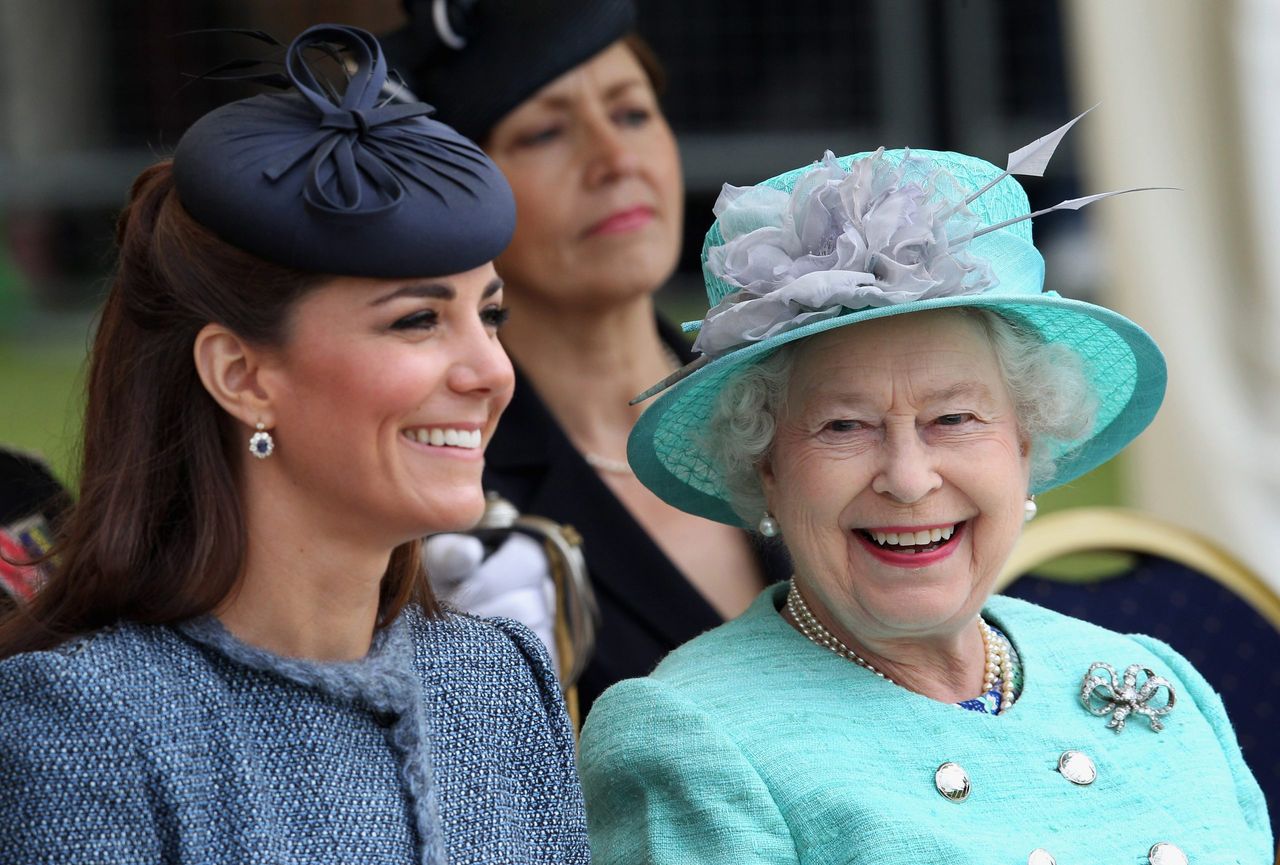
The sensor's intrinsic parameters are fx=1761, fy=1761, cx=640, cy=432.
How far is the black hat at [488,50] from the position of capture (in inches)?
126

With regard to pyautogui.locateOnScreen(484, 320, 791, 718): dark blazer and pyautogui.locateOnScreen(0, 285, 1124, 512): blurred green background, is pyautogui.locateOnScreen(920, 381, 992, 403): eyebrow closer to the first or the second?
pyautogui.locateOnScreen(484, 320, 791, 718): dark blazer

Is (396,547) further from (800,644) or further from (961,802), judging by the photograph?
(961,802)

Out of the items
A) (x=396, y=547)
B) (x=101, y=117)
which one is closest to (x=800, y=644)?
(x=396, y=547)

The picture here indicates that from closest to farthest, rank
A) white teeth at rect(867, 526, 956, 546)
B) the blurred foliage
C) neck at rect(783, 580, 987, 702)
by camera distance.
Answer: white teeth at rect(867, 526, 956, 546), neck at rect(783, 580, 987, 702), the blurred foliage

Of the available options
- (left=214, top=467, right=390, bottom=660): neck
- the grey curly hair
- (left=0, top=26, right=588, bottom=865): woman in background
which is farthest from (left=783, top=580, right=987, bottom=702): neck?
(left=214, top=467, right=390, bottom=660): neck

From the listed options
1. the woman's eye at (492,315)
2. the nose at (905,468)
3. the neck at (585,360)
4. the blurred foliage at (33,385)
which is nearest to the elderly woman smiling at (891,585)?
the nose at (905,468)

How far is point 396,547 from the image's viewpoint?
2.07m

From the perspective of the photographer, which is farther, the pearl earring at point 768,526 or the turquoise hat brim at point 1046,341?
the pearl earring at point 768,526

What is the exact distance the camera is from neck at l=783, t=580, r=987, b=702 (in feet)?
7.47

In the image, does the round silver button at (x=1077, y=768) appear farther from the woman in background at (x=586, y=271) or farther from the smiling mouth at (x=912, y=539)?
the woman in background at (x=586, y=271)

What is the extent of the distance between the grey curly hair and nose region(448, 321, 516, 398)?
16.4 inches

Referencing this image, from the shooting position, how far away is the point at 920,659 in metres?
2.29

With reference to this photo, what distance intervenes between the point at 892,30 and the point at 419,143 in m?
5.56

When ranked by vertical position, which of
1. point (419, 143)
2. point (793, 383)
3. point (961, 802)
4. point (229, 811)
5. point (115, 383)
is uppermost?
point (419, 143)
